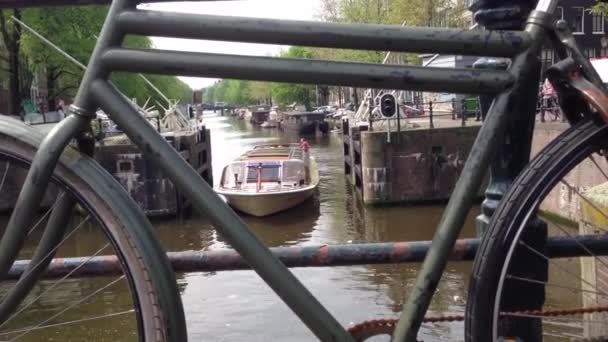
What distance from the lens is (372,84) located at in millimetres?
1576

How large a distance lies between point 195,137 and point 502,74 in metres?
21.4

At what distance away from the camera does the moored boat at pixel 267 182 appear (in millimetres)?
17203

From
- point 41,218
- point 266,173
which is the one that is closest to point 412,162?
point 266,173

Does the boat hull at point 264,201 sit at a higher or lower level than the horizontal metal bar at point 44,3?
lower

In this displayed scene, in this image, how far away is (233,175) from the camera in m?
18.7

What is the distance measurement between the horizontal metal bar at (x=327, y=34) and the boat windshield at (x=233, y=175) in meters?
16.8

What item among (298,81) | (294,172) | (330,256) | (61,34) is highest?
(61,34)

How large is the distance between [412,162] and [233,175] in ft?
15.4

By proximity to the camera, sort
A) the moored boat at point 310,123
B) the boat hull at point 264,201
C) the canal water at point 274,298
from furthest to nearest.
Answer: the moored boat at point 310,123, the boat hull at point 264,201, the canal water at point 274,298

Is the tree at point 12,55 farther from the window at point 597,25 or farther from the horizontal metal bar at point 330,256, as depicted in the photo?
the window at point 597,25

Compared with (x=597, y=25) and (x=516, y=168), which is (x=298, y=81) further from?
(x=597, y=25)

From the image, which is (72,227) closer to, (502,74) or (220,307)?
(502,74)

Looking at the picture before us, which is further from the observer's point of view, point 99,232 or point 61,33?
point 61,33

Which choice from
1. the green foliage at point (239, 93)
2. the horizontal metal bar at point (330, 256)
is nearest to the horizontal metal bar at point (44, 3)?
the horizontal metal bar at point (330, 256)
